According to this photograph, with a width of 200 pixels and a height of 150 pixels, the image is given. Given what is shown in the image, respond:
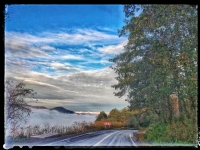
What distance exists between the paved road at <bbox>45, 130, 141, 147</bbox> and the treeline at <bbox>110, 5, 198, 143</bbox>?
36 centimetres

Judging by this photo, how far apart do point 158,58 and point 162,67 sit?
19cm

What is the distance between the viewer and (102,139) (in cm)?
671

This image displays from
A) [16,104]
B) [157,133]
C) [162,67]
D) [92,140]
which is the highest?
[162,67]

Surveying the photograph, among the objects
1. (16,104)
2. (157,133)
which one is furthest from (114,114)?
(16,104)

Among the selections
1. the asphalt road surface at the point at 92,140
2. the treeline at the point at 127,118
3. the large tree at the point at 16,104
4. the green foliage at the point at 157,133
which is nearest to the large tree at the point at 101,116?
the treeline at the point at 127,118

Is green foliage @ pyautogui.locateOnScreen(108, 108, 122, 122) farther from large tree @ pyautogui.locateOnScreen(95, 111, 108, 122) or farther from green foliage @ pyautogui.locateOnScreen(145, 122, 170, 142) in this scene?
green foliage @ pyautogui.locateOnScreen(145, 122, 170, 142)

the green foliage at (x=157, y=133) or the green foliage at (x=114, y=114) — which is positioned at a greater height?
the green foliage at (x=114, y=114)

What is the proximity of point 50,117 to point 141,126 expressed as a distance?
5.76ft

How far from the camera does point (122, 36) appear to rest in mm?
6695

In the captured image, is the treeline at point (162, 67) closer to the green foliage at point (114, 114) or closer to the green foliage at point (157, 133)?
the green foliage at point (157, 133)

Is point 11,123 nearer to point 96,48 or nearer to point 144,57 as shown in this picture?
point 96,48

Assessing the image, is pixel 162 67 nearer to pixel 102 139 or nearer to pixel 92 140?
pixel 102 139

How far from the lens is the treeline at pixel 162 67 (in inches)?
257

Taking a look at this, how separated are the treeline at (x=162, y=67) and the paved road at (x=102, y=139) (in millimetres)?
363
